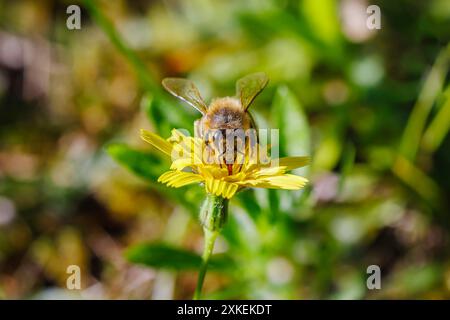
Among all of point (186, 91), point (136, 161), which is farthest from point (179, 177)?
point (136, 161)

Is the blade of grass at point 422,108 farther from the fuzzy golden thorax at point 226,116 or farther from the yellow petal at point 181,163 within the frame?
the yellow petal at point 181,163

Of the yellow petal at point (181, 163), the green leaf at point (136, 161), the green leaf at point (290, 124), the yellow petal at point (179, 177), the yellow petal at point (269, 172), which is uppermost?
the green leaf at point (290, 124)

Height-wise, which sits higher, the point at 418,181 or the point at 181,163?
the point at 418,181

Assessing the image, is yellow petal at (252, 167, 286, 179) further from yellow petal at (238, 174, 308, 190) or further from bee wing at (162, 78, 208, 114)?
bee wing at (162, 78, 208, 114)

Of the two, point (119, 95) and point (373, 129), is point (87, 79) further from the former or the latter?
point (373, 129)

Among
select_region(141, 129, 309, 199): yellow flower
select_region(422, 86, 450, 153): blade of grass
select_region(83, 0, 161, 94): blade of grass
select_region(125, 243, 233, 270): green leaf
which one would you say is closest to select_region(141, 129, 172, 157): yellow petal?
select_region(141, 129, 309, 199): yellow flower

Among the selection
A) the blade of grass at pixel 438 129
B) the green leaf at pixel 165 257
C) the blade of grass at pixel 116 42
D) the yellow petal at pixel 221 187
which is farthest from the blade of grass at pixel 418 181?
the yellow petal at pixel 221 187

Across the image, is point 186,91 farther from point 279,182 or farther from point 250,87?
point 279,182
